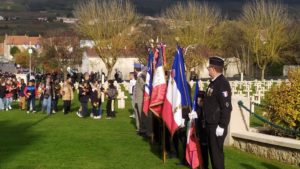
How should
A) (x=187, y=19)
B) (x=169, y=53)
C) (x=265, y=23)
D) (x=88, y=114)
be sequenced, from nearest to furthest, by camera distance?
(x=88, y=114) < (x=169, y=53) < (x=265, y=23) < (x=187, y=19)

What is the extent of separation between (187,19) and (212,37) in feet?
13.2

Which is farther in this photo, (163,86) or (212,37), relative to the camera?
(212,37)

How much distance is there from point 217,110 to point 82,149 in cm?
563

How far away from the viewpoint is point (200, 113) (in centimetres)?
1068

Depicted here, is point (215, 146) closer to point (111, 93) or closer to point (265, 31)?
point (111, 93)

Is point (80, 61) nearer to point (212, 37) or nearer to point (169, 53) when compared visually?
point (212, 37)

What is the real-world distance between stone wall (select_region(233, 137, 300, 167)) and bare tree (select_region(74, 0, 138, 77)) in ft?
186

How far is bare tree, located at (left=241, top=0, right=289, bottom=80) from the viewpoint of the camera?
223ft

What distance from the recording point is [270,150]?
1287 cm

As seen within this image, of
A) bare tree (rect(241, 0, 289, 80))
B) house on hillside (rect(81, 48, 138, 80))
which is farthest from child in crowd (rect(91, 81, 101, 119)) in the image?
house on hillside (rect(81, 48, 138, 80))

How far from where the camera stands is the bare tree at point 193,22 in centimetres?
7081

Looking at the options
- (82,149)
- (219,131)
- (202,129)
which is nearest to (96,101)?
(82,149)

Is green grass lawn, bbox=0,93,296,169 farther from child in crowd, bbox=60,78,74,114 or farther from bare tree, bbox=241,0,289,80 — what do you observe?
bare tree, bbox=241,0,289,80

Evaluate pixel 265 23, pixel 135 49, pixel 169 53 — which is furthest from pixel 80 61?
pixel 169 53
